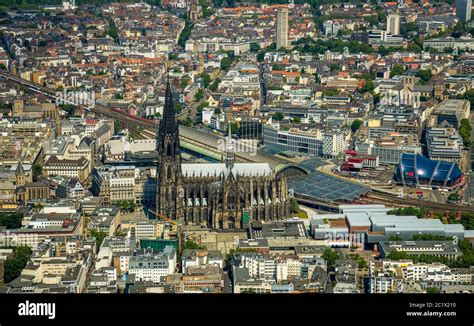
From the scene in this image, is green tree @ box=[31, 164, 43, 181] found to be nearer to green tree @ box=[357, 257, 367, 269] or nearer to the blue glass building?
the blue glass building

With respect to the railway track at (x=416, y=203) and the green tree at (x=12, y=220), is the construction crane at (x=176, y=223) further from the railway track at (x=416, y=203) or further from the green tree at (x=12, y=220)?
the railway track at (x=416, y=203)

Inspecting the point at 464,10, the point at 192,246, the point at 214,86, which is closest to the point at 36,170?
the point at 192,246

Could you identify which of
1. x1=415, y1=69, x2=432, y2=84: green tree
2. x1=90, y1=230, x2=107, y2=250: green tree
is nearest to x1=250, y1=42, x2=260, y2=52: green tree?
x1=415, y1=69, x2=432, y2=84: green tree

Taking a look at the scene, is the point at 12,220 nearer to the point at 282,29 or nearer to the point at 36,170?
the point at 36,170

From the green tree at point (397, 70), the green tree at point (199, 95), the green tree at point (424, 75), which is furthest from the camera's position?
the green tree at point (397, 70)

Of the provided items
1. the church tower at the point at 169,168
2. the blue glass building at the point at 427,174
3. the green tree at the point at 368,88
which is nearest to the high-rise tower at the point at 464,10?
the green tree at the point at 368,88
